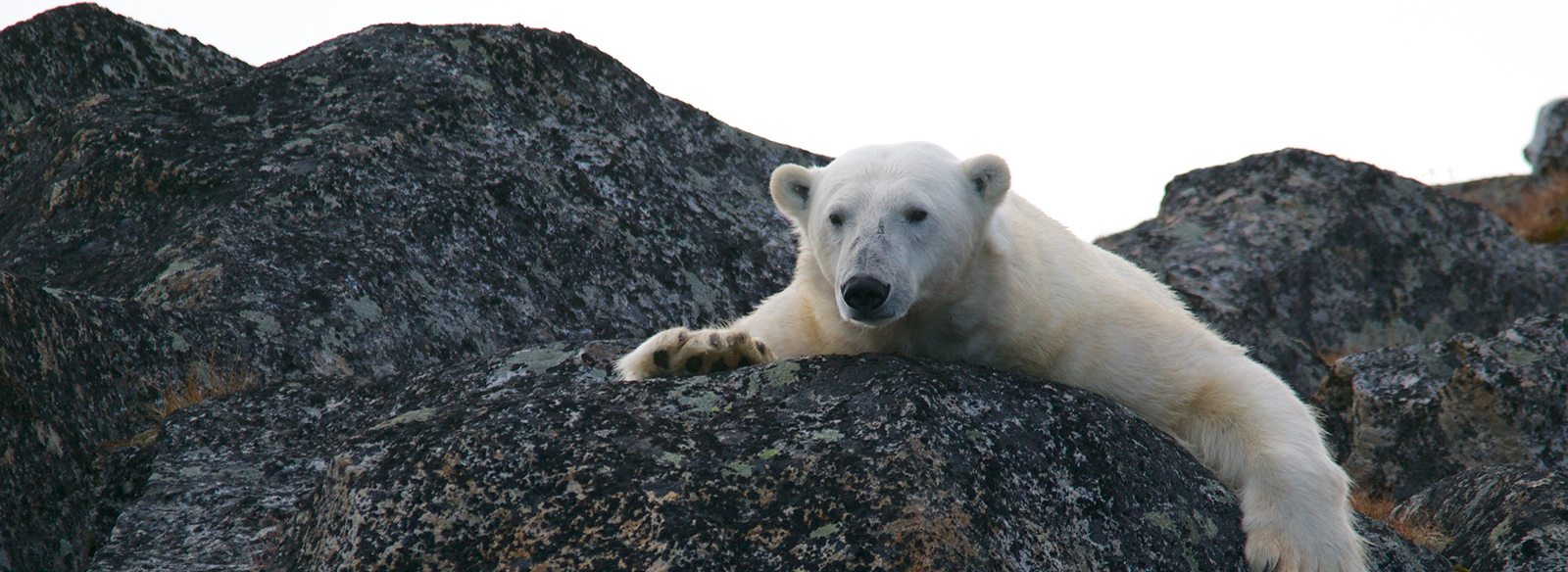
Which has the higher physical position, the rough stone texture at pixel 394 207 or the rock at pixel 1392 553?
the rough stone texture at pixel 394 207

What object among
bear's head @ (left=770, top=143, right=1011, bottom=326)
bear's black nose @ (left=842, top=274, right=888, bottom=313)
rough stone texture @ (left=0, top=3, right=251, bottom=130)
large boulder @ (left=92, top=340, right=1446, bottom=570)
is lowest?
large boulder @ (left=92, top=340, right=1446, bottom=570)

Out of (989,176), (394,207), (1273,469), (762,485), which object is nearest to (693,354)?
(762,485)

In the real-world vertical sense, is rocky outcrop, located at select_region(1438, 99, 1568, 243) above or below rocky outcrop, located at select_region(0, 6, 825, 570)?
below

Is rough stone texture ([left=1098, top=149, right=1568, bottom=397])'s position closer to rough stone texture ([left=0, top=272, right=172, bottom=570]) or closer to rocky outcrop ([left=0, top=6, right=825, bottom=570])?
rocky outcrop ([left=0, top=6, right=825, bottom=570])

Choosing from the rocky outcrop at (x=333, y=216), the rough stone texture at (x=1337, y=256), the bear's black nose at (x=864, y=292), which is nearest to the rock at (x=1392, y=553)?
the bear's black nose at (x=864, y=292)

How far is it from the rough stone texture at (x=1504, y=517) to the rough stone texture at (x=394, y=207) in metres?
3.81

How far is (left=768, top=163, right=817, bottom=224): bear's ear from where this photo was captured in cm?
510

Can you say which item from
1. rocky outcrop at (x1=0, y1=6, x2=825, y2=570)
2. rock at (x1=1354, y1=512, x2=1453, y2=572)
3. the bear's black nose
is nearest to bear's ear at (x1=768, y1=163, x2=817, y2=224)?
the bear's black nose

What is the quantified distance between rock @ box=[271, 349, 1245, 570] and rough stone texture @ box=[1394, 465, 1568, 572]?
1689 mm

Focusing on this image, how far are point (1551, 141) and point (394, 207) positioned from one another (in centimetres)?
1533

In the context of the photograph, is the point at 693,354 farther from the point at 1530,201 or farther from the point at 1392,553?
the point at 1530,201

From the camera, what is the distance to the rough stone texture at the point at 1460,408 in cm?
623

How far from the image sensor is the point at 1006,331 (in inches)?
173

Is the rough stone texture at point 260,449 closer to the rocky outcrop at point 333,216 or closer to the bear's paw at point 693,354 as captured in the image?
the rocky outcrop at point 333,216
